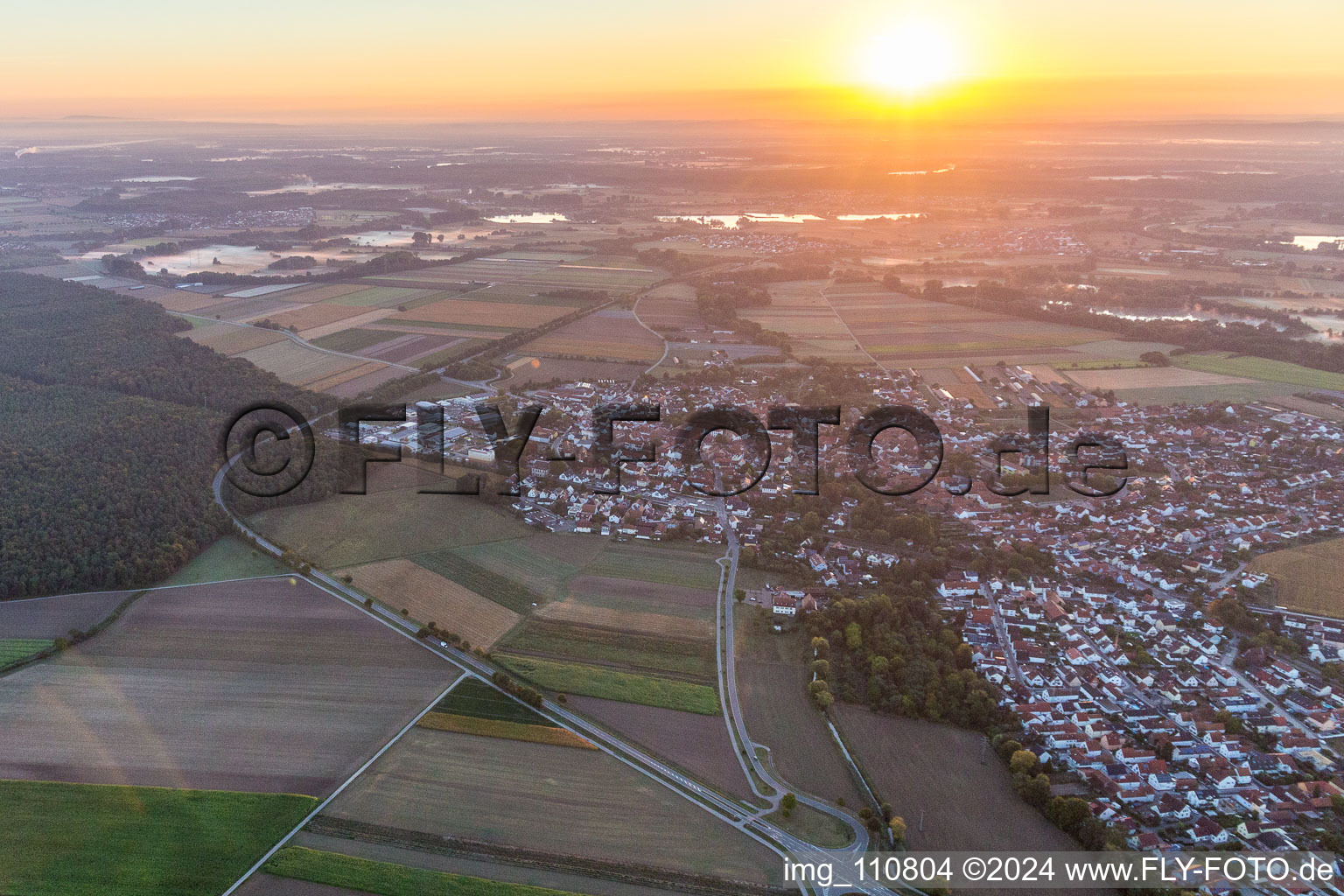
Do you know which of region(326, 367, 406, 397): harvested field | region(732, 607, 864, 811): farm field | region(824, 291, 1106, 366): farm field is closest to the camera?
region(732, 607, 864, 811): farm field

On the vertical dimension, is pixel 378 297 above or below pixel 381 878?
above

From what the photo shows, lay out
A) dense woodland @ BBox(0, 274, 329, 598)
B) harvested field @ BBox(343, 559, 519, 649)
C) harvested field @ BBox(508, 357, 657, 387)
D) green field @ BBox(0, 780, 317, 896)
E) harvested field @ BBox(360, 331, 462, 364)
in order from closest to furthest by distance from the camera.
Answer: green field @ BBox(0, 780, 317, 896)
harvested field @ BBox(343, 559, 519, 649)
dense woodland @ BBox(0, 274, 329, 598)
harvested field @ BBox(508, 357, 657, 387)
harvested field @ BBox(360, 331, 462, 364)

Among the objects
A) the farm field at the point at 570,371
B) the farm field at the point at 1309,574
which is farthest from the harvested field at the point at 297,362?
the farm field at the point at 1309,574

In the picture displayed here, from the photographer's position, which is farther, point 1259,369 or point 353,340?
point 353,340

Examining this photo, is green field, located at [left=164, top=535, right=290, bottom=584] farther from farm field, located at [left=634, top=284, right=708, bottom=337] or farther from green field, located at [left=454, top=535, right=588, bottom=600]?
farm field, located at [left=634, top=284, right=708, bottom=337]

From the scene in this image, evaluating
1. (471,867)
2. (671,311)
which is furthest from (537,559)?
(671,311)

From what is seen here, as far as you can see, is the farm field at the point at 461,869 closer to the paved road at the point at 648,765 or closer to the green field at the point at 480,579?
the paved road at the point at 648,765

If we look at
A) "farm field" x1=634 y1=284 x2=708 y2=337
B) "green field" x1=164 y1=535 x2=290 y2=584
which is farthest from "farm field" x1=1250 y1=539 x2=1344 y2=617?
"farm field" x1=634 y1=284 x2=708 y2=337

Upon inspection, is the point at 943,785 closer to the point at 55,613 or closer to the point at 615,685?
the point at 615,685
